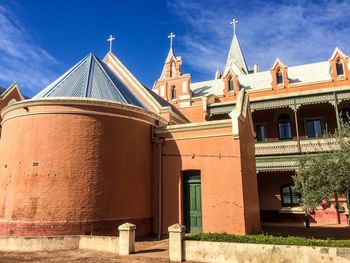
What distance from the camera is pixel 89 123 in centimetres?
1493

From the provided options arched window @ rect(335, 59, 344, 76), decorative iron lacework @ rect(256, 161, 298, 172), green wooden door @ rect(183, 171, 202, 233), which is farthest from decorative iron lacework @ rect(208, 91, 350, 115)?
green wooden door @ rect(183, 171, 202, 233)

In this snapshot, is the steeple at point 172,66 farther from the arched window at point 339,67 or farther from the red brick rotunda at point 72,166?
the red brick rotunda at point 72,166

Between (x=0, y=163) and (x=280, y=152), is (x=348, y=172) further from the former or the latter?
(x=0, y=163)

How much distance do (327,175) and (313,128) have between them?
14.5 m

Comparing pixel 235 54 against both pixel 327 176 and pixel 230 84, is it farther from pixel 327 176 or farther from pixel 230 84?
pixel 327 176

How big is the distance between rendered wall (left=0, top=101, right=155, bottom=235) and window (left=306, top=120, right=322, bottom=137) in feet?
53.6

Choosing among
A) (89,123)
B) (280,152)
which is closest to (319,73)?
(280,152)

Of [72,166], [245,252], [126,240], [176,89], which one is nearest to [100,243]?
[126,240]

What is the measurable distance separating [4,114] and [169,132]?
8.74 metres

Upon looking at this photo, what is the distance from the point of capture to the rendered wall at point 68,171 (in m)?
13.8

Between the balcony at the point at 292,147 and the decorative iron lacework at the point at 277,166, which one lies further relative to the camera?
the decorative iron lacework at the point at 277,166

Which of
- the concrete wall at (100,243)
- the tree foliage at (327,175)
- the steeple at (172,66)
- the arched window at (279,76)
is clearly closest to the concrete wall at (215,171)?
the tree foliage at (327,175)

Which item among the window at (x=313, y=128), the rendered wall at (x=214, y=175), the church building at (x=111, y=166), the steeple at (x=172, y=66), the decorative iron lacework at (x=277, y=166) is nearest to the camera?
the church building at (x=111, y=166)

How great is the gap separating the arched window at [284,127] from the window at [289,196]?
4165 mm
